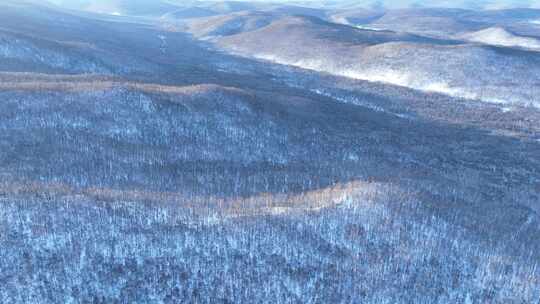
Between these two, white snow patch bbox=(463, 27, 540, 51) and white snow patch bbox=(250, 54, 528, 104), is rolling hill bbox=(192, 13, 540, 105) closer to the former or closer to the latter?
white snow patch bbox=(250, 54, 528, 104)

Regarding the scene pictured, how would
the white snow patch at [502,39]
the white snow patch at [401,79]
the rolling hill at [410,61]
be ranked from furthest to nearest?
the white snow patch at [502,39] → the rolling hill at [410,61] → the white snow patch at [401,79]

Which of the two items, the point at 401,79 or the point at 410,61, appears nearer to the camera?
the point at 401,79

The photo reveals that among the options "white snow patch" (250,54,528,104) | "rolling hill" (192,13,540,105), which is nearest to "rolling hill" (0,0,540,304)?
"white snow patch" (250,54,528,104)

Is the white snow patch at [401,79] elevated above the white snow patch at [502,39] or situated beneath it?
situated beneath

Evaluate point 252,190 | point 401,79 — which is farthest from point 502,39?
point 252,190

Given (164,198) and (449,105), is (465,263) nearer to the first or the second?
(164,198)

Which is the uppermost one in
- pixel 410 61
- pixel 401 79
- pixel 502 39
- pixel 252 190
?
pixel 502 39

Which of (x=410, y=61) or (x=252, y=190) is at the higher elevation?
(x=410, y=61)

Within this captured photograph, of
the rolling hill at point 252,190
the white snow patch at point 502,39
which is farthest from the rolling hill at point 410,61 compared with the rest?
the white snow patch at point 502,39

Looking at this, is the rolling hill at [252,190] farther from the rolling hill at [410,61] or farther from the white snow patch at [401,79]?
the rolling hill at [410,61]

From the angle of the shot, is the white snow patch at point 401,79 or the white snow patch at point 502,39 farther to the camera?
the white snow patch at point 502,39

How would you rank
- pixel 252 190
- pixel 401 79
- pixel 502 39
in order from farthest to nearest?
pixel 502 39 < pixel 401 79 < pixel 252 190

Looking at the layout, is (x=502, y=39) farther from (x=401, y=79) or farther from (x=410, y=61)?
(x=401, y=79)
